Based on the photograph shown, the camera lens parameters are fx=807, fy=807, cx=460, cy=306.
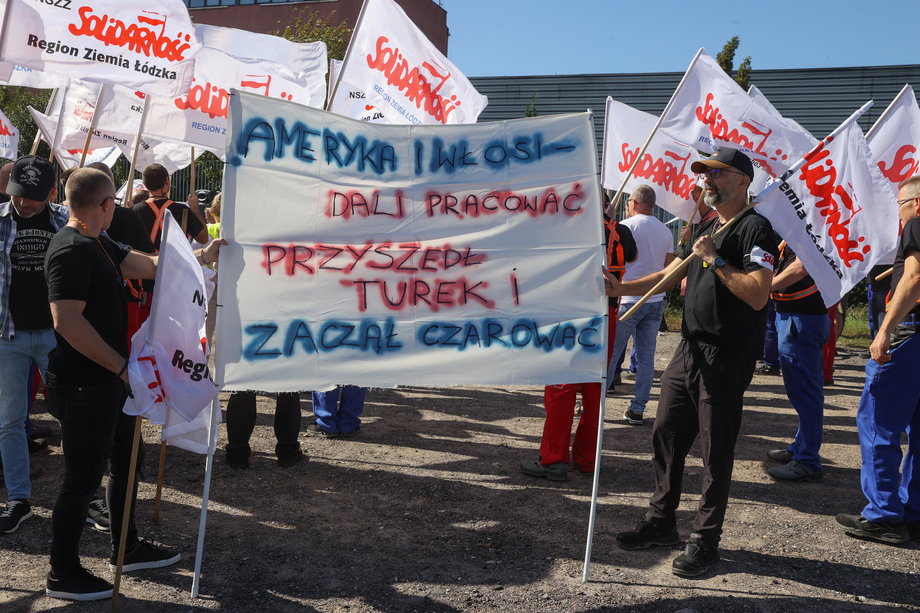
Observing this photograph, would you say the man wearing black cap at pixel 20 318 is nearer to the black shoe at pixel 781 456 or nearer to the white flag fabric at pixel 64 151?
the white flag fabric at pixel 64 151

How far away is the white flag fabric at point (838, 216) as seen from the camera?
466 cm

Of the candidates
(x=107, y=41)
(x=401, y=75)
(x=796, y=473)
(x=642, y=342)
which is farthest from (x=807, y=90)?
(x=107, y=41)

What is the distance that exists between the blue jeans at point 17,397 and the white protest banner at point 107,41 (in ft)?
7.62

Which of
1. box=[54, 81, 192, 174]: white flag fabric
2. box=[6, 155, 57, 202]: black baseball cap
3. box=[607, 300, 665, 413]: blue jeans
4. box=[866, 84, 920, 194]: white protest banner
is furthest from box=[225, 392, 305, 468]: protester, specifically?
box=[866, 84, 920, 194]: white protest banner

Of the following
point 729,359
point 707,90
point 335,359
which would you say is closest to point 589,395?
point 729,359

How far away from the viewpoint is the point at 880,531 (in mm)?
4957

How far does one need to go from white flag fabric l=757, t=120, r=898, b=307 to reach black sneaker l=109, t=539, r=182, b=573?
385 centimetres

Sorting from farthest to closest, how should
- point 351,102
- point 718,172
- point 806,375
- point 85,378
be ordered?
point 351,102 → point 806,375 → point 718,172 → point 85,378

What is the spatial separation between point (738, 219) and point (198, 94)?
5.18m

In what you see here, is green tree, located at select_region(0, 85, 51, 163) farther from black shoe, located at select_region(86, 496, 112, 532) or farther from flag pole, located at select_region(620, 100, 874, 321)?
flag pole, located at select_region(620, 100, 874, 321)

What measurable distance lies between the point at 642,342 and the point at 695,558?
3752mm

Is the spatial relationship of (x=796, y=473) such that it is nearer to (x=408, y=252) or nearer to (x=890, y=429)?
(x=890, y=429)

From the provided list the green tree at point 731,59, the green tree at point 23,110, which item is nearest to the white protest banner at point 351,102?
the green tree at point 731,59

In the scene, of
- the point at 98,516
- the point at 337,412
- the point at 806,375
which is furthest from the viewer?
the point at 337,412
